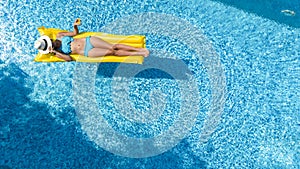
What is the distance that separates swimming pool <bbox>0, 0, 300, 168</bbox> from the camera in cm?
519

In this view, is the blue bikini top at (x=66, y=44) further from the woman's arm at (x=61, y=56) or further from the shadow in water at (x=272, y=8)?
the shadow in water at (x=272, y=8)

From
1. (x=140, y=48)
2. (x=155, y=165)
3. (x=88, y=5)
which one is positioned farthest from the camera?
(x=88, y=5)

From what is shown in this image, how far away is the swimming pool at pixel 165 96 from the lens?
5.19 metres

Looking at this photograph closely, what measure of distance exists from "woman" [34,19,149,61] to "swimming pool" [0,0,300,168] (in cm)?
50

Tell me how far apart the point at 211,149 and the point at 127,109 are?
1271mm

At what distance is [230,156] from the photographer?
5184mm

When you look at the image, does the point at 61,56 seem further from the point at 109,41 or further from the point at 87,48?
the point at 109,41

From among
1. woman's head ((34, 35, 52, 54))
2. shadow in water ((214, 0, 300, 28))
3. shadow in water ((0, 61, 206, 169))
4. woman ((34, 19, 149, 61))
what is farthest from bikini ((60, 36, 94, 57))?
shadow in water ((214, 0, 300, 28))

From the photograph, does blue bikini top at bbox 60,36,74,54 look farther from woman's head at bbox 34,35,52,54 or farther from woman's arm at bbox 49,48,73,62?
woman's head at bbox 34,35,52,54

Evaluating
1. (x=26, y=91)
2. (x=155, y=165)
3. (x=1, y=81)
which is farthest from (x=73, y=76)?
(x=155, y=165)

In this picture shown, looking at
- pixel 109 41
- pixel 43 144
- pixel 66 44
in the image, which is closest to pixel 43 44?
pixel 66 44

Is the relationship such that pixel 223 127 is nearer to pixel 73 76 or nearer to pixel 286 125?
pixel 286 125

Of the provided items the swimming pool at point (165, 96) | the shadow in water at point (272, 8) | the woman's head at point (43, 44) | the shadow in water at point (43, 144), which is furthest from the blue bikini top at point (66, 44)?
the shadow in water at point (272, 8)

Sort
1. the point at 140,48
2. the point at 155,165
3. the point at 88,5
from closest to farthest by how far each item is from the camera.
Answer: the point at 140,48 < the point at 155,165 < the point at 88,5
